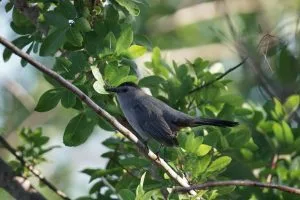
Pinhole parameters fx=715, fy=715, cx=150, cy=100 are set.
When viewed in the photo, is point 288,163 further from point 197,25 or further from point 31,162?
point 197,25

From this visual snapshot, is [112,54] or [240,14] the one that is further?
[240,14]

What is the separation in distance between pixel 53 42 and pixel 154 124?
112 cm

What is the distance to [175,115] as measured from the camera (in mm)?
5219

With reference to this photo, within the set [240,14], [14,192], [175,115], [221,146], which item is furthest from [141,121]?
[240,14]

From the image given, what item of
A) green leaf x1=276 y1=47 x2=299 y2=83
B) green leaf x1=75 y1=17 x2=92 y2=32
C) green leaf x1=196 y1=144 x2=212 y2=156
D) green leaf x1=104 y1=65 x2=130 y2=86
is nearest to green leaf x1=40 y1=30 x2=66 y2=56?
green leaf x1=75 y1=17 x2=92 y2=32

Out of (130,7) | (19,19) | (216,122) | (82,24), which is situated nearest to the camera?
(82,24)

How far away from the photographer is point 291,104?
5789 mm

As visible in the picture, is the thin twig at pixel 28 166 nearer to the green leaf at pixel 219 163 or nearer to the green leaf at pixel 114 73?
the green leaf at pixel 114 73

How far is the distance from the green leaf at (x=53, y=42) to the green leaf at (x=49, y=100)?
0.87 ft

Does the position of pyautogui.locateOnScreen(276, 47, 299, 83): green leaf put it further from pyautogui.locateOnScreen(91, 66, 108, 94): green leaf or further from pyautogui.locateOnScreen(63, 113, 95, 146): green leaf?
pyautogui.locateOnScreen(91, 66, 108, 94): green leaf

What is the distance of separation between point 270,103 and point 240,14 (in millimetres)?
4467

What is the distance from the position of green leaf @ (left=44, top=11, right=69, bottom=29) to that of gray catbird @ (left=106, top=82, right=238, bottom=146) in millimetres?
622

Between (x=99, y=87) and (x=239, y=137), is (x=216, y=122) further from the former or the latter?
(x=99, y=87)

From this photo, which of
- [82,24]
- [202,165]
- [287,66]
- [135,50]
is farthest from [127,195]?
[287,66]
